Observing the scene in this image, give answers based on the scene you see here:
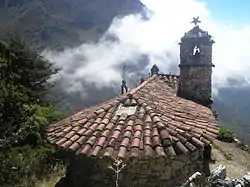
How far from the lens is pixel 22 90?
22141 millimetres

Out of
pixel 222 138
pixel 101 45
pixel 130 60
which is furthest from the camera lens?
pixel 101 45

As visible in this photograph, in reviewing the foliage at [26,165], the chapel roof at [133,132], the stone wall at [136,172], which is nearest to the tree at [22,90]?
the foliage at [26,165]

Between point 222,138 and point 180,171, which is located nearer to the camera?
point 180,171

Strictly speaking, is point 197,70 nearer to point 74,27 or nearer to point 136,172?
point 136,172

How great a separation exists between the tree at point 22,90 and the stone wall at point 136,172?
1632 mm

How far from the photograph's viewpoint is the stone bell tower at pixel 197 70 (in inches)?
653

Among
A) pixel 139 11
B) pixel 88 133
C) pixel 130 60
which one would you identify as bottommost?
pixel 88 133

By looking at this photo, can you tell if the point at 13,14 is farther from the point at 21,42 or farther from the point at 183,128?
the point at 183,128

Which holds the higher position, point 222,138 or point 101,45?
point 101,45

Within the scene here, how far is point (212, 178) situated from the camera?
28.8 feet

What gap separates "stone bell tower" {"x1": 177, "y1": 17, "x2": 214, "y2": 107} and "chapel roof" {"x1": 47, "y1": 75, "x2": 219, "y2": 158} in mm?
6305

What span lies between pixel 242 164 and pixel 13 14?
85.4m

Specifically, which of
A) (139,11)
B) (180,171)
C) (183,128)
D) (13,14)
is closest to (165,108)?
(183,128)

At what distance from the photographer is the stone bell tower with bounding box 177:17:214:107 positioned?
54.4ft
